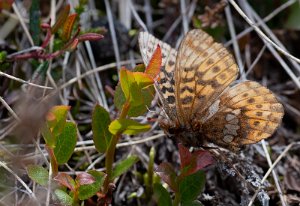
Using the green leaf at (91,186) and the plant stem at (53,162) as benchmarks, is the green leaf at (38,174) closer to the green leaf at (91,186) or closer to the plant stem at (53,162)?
the plant stem at (53,162)

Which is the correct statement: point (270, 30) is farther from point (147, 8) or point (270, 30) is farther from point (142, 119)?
point (142, 119)

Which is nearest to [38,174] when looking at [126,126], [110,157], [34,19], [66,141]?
[66,141]

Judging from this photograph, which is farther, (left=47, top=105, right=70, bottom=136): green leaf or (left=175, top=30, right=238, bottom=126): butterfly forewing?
(left=175, top=30, right=238, bottom=126): butterfly forewing

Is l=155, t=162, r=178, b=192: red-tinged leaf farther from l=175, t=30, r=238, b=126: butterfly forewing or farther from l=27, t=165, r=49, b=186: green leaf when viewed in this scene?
l=27, t=165, r=49, b=186: green leaf

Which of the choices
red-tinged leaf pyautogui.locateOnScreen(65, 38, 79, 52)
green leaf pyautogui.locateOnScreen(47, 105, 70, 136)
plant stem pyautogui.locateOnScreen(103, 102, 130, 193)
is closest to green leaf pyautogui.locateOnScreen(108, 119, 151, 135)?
plant stem pyautogui.locateOnScreen(103, 102, 130, 193)

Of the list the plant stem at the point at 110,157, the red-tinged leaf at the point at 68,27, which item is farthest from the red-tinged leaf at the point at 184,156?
the red-tinged leaf at the point at 68,27

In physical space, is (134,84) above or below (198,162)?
above

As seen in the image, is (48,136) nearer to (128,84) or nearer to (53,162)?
(53,162)
